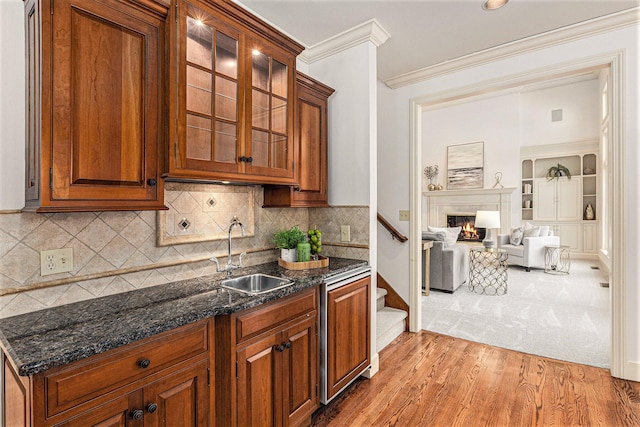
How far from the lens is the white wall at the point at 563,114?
7.54 m

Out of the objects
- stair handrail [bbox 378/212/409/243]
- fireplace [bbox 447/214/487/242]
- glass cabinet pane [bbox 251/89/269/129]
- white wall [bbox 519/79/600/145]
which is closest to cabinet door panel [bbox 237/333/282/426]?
glass cabinet pane [bbox 251/89/269/129]

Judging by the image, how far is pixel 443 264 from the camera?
4.86 metres

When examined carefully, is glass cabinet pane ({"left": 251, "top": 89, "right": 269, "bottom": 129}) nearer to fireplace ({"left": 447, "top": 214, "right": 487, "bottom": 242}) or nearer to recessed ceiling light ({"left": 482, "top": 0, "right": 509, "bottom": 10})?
recessed ceiling light ({"left": 482, "top": 0, "right": 509, "bottom": 10})

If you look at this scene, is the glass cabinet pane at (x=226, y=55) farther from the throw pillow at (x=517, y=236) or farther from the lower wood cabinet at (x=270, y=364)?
the throw pillow at (x=517, y=236)

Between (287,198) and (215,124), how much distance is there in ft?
2.65

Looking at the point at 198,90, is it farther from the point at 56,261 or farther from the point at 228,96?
the point at 56,261

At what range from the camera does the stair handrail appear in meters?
3.47

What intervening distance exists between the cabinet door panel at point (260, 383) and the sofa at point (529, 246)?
6219 mm

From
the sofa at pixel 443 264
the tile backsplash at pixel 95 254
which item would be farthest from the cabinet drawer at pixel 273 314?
the sofa at pixel 443 264

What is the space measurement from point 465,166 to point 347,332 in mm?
7141

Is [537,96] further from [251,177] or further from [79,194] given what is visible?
[79,194]

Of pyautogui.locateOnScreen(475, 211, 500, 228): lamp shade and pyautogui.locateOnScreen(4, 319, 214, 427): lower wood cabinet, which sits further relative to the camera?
pyautogui.locateOnScreen(475, 211, 500, 228): lamp shade

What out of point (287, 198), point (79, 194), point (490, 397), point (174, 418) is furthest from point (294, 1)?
point (490, 397)

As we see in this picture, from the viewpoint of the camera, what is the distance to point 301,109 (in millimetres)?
2445
